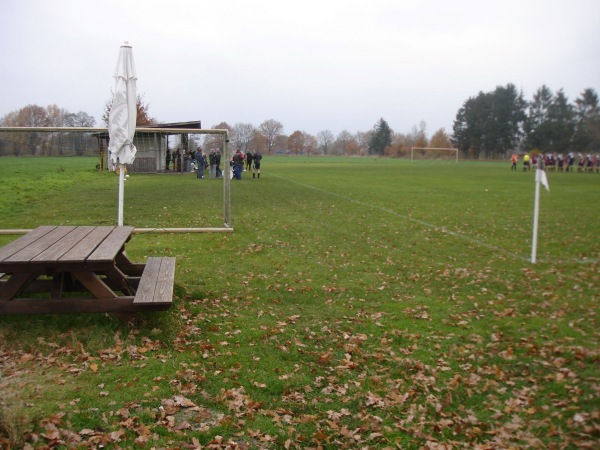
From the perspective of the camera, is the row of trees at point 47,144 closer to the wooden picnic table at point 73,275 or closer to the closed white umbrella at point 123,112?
the closed white umbrella at point 123,112

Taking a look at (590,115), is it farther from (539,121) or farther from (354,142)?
(354,142)

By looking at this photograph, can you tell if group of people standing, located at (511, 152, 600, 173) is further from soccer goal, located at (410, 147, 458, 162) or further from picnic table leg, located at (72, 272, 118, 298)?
picnic table leg, located at (72, 272, 118, 298)

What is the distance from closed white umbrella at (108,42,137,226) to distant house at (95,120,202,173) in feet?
5.73

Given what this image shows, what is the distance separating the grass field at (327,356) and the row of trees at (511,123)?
48.1m

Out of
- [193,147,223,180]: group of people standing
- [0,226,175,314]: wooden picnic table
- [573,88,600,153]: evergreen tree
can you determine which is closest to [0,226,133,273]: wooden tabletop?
[0,226,175,314]: wooden picnic table

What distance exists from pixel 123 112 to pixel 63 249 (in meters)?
4.58

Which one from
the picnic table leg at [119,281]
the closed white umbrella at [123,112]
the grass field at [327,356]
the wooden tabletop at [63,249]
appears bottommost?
the grass field at [327,356]

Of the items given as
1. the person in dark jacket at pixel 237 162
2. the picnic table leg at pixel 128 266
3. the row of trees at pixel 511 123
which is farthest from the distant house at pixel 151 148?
the row of trees at pixel 511 123

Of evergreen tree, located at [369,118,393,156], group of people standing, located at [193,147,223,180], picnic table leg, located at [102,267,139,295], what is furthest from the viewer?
evergreen tree, located at [369,118,393,156]

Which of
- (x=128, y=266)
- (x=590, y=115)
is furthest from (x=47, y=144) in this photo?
(x=590, y=115)

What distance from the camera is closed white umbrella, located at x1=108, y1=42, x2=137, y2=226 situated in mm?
9172

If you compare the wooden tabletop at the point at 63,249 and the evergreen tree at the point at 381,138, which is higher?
the evergreen tree at the point at 381,138

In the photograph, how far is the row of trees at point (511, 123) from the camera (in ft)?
186

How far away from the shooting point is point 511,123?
8631cm
